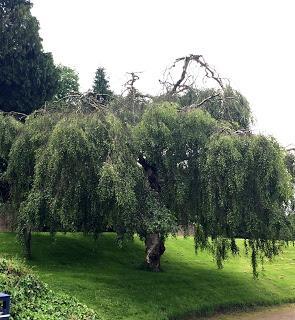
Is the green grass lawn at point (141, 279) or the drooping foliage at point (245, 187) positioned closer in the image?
the green grass lawn at point (141, 279)

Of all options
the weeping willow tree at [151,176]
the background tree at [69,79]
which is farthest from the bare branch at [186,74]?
the background tree at [69,79]

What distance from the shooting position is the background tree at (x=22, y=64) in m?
24.3

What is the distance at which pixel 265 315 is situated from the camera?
15.9 metres

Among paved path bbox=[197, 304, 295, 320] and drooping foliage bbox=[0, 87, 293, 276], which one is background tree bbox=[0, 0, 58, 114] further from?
paved path bbox=[197, 304, 295, 320]

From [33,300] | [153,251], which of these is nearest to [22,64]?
[153,251]

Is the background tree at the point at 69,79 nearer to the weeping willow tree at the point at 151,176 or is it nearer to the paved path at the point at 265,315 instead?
the weeping willow tree at the point at 151,176

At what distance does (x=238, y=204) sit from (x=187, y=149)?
2.41 metres

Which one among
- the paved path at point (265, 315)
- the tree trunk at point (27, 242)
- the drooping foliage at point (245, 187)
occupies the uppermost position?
the drooping foliage at point (245, 187)

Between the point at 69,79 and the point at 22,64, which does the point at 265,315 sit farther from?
the point at 69,79

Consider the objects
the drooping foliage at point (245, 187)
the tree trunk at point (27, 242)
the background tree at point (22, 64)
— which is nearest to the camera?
the drooping foliage at point (245, 187)

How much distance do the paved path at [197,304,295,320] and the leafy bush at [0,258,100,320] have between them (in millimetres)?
5362

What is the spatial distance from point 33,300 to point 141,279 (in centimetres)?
581

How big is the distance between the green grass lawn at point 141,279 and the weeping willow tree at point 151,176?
66.0 inches

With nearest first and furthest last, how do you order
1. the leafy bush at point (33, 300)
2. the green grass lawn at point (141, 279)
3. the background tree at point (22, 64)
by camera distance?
the leafy bush at point (33, 300), the green grass lawn at point (141, 279), the background tree at point (22, 64)
